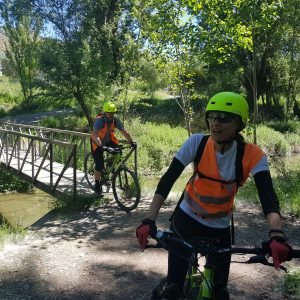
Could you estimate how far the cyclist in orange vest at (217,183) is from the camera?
2.53 m

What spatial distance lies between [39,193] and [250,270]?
26.8 ft

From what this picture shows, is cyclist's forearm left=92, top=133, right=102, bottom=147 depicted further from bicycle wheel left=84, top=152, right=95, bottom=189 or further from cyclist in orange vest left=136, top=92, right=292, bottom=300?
cyclist in orange vest left=136, top=92, right=292, bottom=300

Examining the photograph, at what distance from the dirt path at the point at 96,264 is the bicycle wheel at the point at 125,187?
80 cm

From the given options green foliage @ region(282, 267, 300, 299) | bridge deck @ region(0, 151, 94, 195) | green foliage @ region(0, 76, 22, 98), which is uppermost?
green foliage @ region(0, 76, 22, 98)

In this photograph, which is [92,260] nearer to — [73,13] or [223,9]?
[223,9]

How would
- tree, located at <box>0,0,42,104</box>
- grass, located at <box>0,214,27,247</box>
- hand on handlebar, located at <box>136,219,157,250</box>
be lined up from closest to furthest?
hand on handlebar, located at <box>136,219,157,250</box> < grass, located at <box>0,214,27,247</box> < tree, located at <box>0,0,42,104</box>

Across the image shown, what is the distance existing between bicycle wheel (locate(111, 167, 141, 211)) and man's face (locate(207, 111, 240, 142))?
17.4ft

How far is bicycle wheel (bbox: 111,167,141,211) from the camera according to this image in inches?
311

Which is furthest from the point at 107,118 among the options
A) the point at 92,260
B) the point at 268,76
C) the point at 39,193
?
the point at 268,76

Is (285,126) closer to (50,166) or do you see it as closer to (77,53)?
(77,53)

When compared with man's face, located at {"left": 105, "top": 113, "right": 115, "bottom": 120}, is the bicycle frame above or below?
below

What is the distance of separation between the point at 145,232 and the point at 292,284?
2690 mm

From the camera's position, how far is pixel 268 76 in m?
28.2

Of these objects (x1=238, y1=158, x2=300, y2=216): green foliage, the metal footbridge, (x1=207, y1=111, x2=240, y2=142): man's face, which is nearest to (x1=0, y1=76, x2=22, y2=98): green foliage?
the metal footbridge
